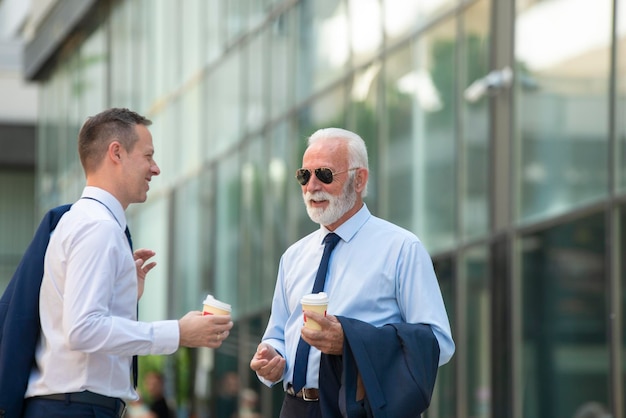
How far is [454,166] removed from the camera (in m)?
13.8

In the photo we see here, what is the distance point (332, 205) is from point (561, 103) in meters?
7.14

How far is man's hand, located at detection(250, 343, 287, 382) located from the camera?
5352 mm

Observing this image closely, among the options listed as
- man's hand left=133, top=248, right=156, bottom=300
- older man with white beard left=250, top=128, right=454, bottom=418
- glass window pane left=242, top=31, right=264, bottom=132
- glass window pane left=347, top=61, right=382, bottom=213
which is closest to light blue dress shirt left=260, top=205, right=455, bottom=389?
older man with white beard left=250, top=128, right=454, bottom=418

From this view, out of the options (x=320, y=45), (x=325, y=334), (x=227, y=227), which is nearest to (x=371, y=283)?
(x=325, y=334)

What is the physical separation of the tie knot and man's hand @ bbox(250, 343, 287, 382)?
0.48 meters

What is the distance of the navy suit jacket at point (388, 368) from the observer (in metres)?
4.95

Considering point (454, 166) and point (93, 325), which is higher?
point (454, 166)

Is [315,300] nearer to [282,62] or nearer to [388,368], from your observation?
[388,368]

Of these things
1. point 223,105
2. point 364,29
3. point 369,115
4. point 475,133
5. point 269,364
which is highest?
point 364,29

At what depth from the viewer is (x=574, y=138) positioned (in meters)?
11.9

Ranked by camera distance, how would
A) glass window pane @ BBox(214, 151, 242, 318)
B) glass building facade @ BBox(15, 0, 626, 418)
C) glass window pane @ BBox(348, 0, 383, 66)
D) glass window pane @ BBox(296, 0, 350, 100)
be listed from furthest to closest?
glass window pane @ BBox(214, 151, 242, 318), glass window pane @ BBox(296, 0, 350, 100), glass window pane @ BBox(348, 0, 383, 66), glass building facade @ BBox(15, 0, 626, 418)

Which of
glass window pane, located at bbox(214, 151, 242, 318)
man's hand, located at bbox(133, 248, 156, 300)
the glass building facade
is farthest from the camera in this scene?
glass window pane, located at bbox(214, 151, 242, 318)

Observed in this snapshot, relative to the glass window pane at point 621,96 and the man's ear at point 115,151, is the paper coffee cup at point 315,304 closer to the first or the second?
the man's ear at point 115,151

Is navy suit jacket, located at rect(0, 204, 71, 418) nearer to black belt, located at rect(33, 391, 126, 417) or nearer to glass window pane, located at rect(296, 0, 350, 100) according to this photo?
black belt, located at rect(33, 391, 126, 417)
